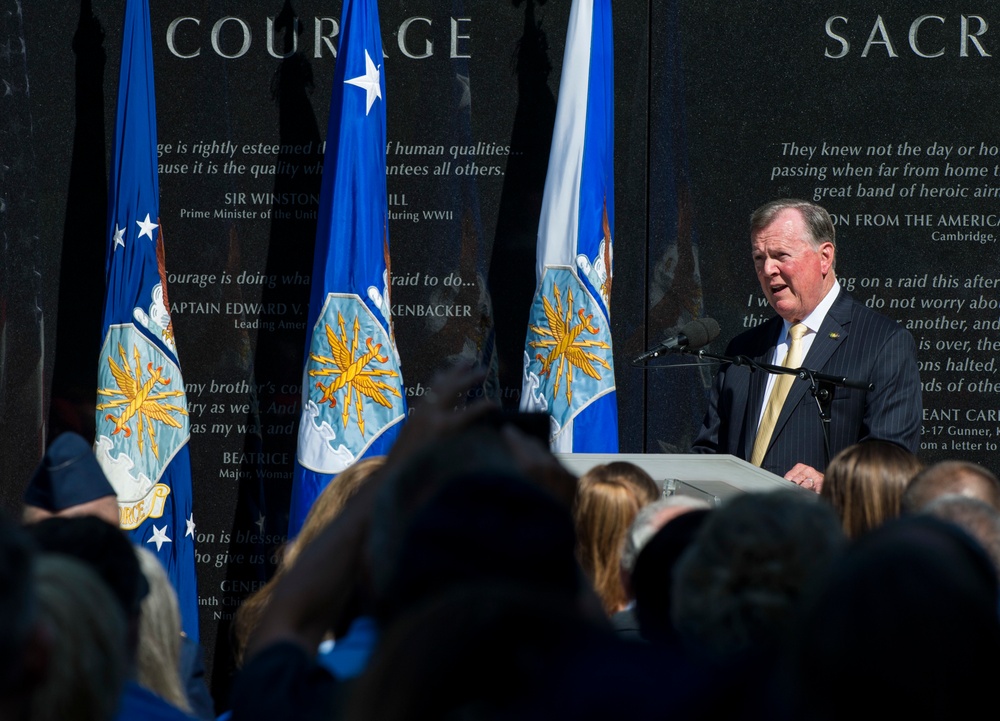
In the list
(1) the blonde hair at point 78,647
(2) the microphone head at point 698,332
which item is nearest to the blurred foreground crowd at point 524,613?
(1) the blonde hair at point 78,647

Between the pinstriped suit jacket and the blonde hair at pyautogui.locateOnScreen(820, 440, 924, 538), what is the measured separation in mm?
1579

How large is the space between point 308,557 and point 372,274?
372 centimetres

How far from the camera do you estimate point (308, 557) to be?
1.60 m

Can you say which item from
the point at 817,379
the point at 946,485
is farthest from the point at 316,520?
the point at 817,379

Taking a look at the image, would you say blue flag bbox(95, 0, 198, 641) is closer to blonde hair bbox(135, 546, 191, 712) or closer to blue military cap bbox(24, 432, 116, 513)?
blue military cap bbox(24, 432, 116, 513)

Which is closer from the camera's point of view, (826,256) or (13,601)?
(13,601)

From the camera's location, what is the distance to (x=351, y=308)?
17.2ft

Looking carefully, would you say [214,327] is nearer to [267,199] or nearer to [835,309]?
[267,199]

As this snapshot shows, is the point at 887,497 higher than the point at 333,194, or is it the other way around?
the point at 333,194

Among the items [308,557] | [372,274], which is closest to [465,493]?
[308,557]

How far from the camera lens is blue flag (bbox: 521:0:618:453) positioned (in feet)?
17.2

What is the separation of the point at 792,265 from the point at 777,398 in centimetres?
53

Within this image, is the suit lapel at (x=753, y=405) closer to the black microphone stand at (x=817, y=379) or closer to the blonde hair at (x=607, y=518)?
the black microphone stand at (x=817, y=379)

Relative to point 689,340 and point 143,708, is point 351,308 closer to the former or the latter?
point 689,340
